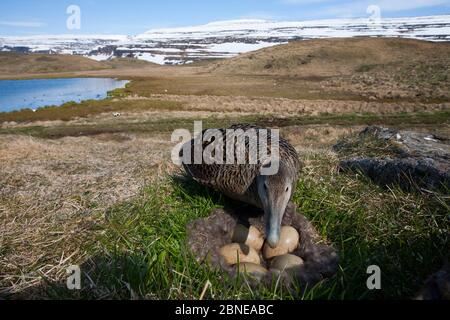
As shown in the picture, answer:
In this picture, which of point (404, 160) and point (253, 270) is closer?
point (253, 270)

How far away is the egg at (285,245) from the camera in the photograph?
15.7 ft

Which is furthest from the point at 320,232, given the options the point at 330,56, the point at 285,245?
the point at 330,56

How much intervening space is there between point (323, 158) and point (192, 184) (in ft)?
9.49

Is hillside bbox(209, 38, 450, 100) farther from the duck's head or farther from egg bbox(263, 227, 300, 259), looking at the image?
the duck's head

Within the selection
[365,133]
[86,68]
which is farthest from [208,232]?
[86,68]

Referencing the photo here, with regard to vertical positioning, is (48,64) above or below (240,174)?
above

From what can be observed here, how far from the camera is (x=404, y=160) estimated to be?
621 cm

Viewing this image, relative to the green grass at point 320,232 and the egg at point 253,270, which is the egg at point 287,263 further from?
the green grass at point 320,232

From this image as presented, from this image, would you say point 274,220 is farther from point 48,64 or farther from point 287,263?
point 48,64

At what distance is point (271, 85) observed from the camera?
171 feet

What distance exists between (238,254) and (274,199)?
85cm

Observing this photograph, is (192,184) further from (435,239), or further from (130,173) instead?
(435,239)

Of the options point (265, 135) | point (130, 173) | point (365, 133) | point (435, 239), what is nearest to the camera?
point (435, 239)

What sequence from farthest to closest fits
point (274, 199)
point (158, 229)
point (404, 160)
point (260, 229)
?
point (404, 160), point (260, 229), point (158, 229), point (274, 199)
